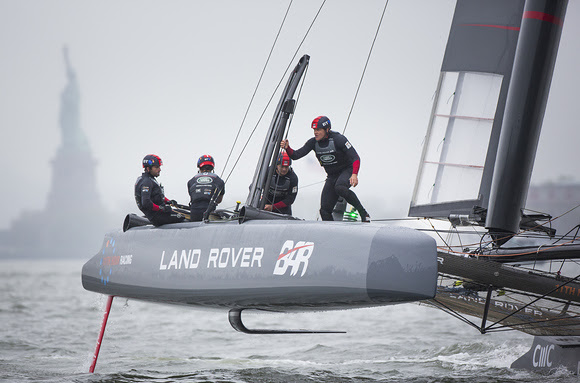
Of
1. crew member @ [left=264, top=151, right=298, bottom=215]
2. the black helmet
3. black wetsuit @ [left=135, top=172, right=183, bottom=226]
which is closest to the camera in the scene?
black wetsuit @ [left=135, top=172, right=183, bottom=226]

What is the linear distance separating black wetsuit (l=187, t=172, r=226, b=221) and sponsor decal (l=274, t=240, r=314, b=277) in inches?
61.3

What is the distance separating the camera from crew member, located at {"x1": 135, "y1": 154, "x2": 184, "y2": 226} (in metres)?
6.68

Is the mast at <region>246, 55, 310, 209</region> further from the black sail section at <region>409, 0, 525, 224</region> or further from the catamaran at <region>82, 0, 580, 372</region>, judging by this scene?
the black sail section at <region>409, 0, 525, 224</region>

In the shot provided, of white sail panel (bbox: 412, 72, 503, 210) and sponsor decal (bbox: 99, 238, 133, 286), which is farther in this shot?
white sail panel (bbox: 412, 72, 503, 210)

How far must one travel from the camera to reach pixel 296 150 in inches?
267

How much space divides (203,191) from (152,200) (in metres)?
0.54

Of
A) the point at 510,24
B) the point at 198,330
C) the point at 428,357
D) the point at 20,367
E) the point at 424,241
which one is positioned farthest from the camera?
the point at 198,330

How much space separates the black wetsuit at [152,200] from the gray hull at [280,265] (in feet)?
0.39

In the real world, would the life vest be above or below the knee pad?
above

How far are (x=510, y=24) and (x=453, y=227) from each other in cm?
217

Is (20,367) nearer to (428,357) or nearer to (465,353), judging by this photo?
(428,357)

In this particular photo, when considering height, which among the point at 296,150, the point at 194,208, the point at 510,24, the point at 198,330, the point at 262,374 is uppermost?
the point at 510,24

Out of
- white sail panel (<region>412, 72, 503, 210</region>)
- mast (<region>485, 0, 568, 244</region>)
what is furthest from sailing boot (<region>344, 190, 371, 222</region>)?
white sail panel (<region>412, 72, 503, 210</region>)

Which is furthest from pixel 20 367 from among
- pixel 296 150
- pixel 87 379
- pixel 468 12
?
pixel 468 12
